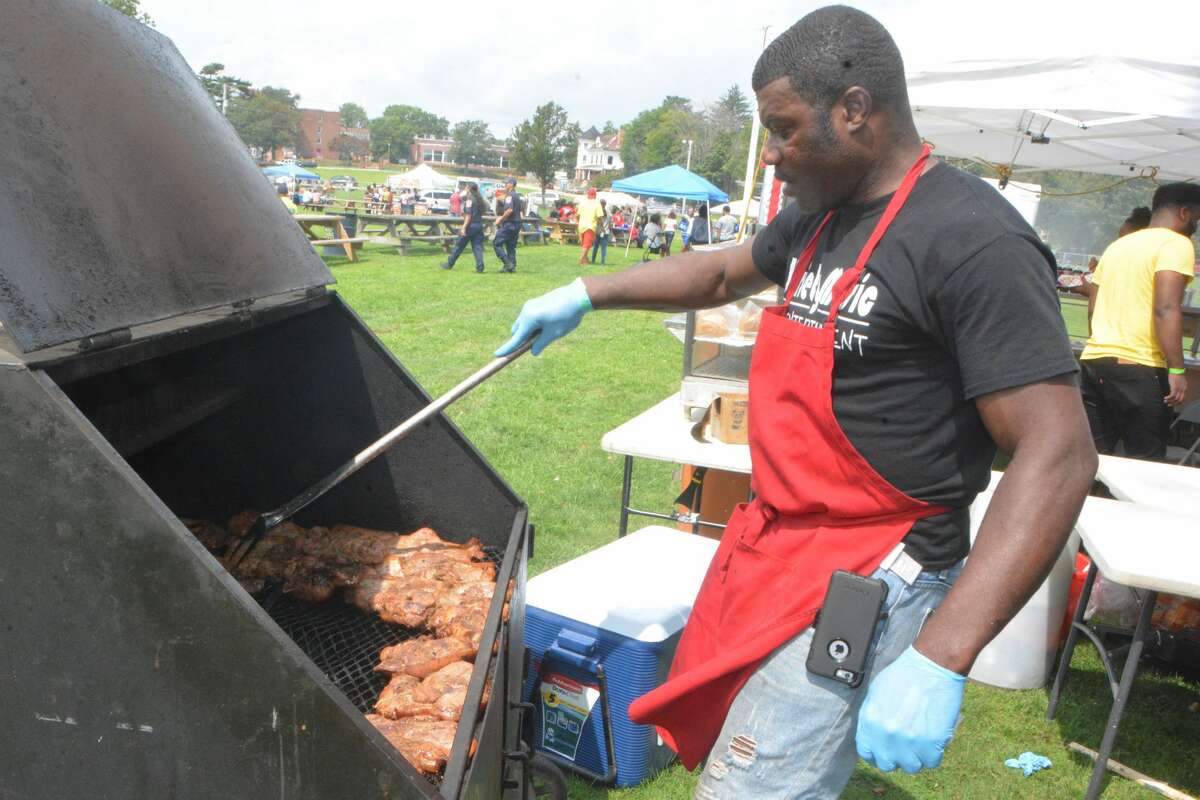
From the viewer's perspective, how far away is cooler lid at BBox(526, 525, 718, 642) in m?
2.83

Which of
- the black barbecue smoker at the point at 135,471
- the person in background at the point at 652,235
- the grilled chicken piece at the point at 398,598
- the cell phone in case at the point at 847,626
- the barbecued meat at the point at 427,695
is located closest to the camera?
the black barbecue smoker at the point at 135,471

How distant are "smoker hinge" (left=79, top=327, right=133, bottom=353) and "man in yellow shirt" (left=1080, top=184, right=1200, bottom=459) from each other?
503 centimetres

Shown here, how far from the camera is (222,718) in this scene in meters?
1.29

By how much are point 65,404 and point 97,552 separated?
21 centimetres

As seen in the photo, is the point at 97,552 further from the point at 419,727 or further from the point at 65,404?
the point at 419,727

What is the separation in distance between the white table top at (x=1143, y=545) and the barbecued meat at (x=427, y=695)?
76.1 inches

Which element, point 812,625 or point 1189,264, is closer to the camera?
point 812,625

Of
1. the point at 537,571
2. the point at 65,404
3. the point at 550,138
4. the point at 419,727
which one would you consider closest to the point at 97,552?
the point at 65,404

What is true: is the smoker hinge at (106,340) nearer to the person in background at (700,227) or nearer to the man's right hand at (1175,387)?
the man's right hand at (1175,387)

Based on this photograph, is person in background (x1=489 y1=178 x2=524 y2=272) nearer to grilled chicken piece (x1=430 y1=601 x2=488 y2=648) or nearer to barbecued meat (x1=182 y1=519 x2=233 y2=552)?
barbecued meat (x1=182 y1=519 x2=233 y2=552)

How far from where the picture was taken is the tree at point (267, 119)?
84875mm

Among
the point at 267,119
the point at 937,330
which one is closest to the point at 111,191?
the point at 937,330

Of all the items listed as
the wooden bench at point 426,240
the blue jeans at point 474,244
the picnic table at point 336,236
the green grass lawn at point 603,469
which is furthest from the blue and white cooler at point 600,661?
the wooden bench at point 426,240

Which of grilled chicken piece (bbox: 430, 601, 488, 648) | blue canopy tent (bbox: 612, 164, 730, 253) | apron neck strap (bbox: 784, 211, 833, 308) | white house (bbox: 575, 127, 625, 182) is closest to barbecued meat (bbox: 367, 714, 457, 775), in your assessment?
grilled chicken piece (bbox: 430, 601, 488, 648)
